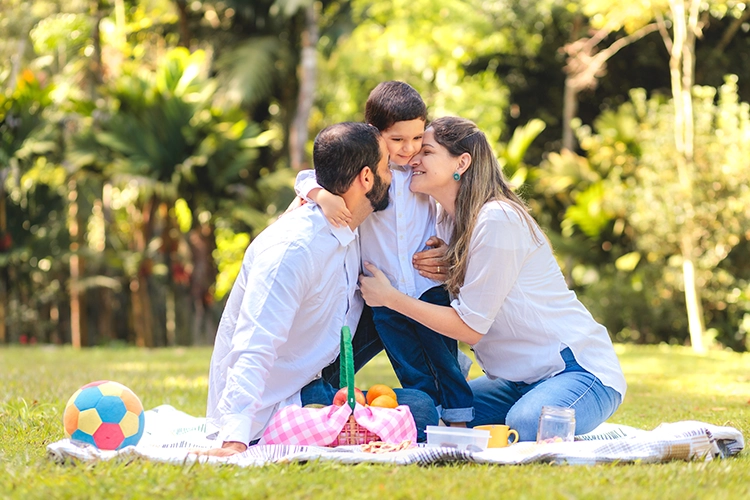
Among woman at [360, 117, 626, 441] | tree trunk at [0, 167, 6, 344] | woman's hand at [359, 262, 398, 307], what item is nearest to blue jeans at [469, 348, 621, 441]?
woman at [360, 117, 626, 441]

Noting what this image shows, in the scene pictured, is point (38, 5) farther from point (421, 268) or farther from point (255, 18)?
point (421, 268)

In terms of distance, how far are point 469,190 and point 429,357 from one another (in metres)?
0.86

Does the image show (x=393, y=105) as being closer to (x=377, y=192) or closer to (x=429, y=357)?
(x=377, y=192)

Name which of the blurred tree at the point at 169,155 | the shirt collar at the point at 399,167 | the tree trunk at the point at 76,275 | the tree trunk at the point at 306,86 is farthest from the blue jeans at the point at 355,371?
the tree trunk at the point at 76,275

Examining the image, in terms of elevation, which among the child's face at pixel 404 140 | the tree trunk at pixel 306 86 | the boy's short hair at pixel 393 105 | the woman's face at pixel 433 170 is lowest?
the woman's face at pixel 433 170

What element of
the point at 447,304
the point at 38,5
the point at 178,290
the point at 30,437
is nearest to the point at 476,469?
the point at 447,304

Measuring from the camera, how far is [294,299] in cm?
Answer: 344

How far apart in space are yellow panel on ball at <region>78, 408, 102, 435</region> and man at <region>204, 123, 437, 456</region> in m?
0.49

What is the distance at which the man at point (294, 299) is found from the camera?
3268mm

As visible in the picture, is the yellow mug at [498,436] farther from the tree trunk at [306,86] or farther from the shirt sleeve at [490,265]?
the tree trunk at [306,86]

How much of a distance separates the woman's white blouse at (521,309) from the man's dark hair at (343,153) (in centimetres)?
58

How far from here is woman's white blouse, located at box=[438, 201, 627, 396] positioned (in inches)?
150

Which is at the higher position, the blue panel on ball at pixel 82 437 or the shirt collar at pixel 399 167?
the shirt collar at pixel 399 167

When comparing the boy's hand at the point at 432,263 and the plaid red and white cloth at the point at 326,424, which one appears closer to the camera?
the plaid red and white cloth at the point at 326,424
